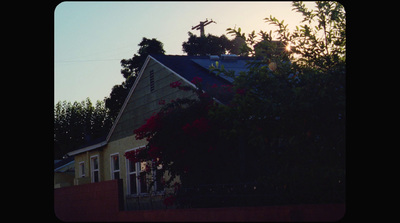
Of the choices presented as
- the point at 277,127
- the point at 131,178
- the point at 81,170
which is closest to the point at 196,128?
the point at 277,127

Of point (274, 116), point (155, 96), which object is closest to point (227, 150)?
point (274, 116)

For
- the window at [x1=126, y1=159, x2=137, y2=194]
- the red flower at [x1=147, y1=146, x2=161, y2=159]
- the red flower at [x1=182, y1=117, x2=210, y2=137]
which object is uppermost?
the red flower at [x1=182, y1=117, x2=210, y2=137]

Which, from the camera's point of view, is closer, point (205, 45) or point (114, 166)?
point (114, 166)

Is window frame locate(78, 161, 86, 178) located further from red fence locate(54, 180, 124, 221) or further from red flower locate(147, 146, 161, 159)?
red flower locate(147, 146, 161, 159)

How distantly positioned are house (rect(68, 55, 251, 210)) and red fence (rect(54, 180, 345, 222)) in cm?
444

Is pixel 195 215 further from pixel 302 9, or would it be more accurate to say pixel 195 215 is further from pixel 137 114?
pixel 137 114

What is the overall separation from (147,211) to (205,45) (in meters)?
30.4

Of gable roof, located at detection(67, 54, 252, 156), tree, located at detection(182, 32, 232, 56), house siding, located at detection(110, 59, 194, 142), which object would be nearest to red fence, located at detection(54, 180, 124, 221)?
gable roof, located at detection(67, 54, 252, 156)

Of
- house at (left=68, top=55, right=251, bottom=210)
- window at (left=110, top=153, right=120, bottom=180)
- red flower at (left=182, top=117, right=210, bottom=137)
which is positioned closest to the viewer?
red flower at (left=182, top=117, right=210, bottom=137)

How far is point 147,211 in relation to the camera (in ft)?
27.2

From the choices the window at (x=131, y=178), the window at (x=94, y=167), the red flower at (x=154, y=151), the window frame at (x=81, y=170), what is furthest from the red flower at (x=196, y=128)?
the window frame at (x=81, y=170)

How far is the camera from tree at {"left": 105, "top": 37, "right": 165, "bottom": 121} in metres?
35.8

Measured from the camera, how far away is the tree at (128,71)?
35750mm

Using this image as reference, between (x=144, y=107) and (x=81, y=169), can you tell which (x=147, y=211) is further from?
(x=81, y=169)
